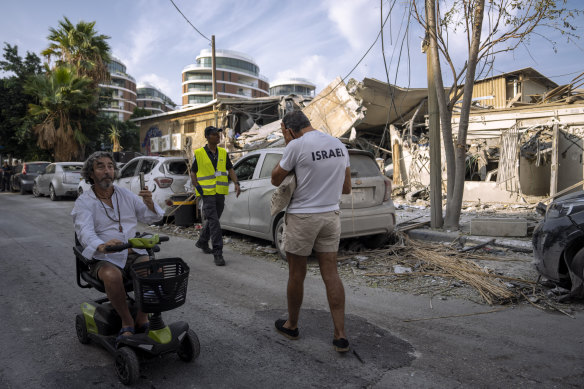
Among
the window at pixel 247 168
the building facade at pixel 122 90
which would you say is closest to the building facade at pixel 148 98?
the building facade at pixel 122 90

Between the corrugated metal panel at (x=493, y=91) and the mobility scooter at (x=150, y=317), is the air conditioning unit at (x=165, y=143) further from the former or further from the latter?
the mobility scooter at (x=150, y=317)

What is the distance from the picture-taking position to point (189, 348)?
3.11 meters

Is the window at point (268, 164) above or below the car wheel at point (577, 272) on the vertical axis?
above

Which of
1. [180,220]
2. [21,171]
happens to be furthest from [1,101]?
[180,220]

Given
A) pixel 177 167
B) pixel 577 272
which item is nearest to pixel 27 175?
pixel 177 167

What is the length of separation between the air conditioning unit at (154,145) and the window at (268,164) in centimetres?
2270

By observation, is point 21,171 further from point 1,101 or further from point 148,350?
point 148,350

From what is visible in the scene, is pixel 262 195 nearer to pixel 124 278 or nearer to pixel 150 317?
pixel 124 278

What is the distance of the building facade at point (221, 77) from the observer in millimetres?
91438

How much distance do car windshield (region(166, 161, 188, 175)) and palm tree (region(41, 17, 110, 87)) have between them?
1784cm

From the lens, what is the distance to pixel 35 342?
11.5 feet

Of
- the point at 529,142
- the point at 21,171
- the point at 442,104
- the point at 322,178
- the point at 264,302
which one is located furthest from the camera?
the point at 21,171

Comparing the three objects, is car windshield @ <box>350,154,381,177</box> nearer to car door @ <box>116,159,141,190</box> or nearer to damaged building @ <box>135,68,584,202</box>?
damaged building @ <box>135,68,584,202</box>

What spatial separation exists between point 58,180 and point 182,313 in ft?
46.9
